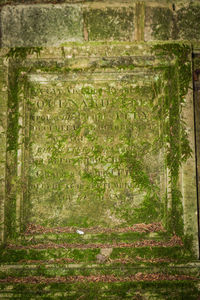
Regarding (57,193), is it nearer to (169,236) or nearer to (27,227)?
(27,227)

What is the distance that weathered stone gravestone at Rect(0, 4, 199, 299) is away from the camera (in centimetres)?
239

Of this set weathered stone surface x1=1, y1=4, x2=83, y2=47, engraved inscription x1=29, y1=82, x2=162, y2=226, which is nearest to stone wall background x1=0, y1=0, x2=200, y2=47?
weathered stone surface x1=1, y1=4, x2=83, y2=47

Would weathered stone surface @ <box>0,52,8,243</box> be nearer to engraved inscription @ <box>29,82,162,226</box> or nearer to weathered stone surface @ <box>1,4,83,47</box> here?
engraved inscription @ <box>29,82,162,226</box>

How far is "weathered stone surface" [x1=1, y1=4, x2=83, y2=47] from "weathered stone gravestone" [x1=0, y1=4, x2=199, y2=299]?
7.5 inches

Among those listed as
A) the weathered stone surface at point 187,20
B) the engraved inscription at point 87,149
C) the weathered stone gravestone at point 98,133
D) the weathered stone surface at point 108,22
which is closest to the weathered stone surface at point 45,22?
the weathered stone surface at point 108,22

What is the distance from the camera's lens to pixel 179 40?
8.46 ft

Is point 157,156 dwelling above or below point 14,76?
below

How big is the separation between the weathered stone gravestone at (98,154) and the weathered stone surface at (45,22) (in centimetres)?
19

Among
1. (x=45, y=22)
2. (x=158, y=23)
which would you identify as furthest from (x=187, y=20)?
(x=45, y=22)

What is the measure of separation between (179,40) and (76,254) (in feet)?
10.0

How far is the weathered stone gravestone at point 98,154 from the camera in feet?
7.86

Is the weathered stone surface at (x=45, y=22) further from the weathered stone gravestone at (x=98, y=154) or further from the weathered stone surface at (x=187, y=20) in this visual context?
the weathered stone surface at (x=187, y=20)

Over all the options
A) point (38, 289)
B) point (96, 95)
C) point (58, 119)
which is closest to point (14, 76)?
point (58, 119)

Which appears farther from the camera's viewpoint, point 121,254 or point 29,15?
point 29,15
